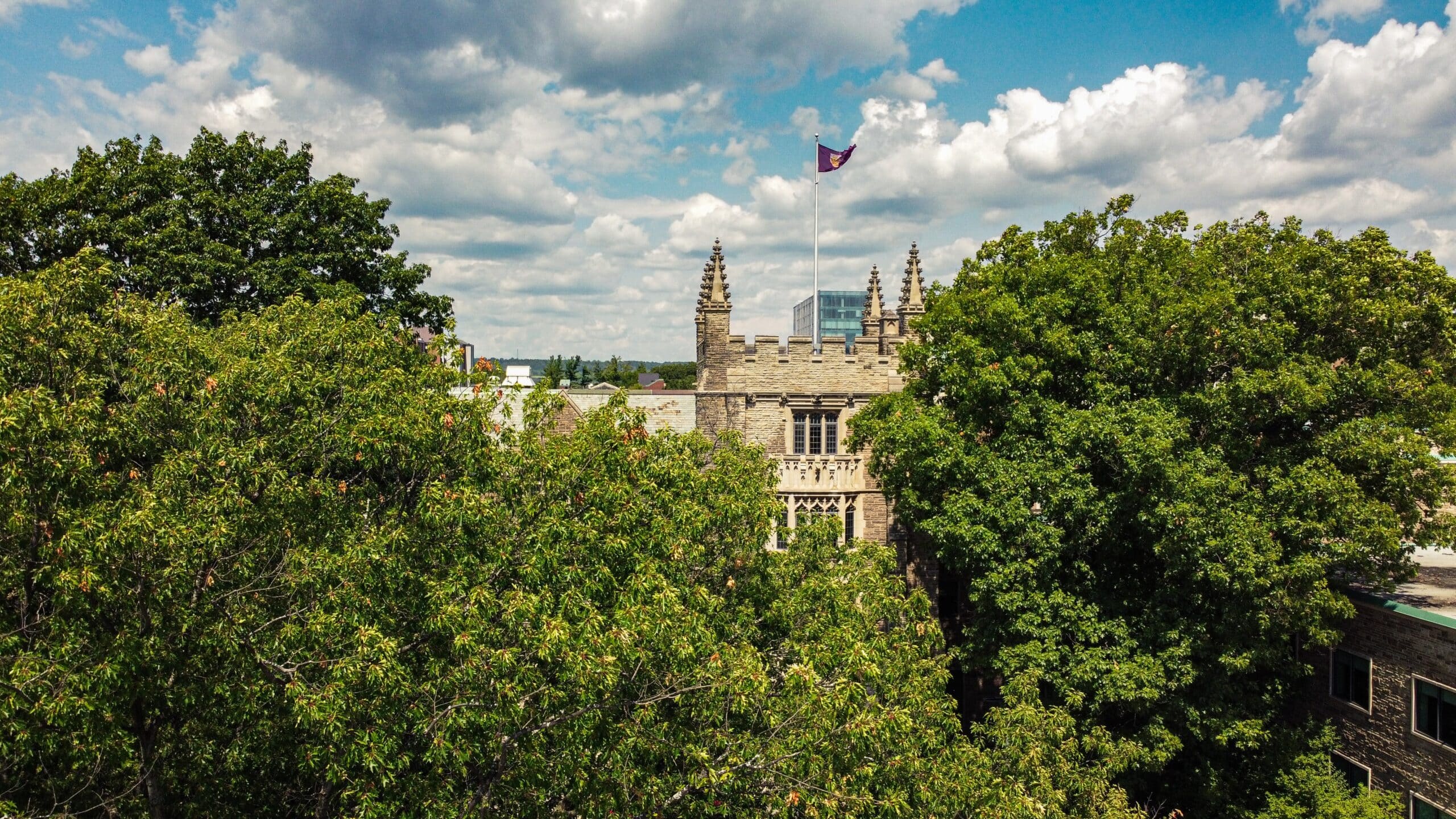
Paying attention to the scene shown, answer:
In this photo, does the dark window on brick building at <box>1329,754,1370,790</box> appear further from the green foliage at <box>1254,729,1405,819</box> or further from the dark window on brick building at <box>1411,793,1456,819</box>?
the dark window on brick building at <box>1411,793,1456,819</box>

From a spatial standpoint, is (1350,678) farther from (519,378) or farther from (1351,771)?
(519,378)

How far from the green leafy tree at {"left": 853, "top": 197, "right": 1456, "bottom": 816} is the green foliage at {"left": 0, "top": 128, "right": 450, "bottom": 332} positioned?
18611 mm

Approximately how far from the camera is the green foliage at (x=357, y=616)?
1009 centimetres

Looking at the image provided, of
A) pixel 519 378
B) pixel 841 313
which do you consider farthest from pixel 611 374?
pixel 519 378

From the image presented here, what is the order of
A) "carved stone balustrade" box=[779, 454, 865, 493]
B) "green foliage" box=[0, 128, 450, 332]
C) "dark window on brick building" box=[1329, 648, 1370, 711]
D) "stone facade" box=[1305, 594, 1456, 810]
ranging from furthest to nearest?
1. "carved stone balustrade" box=[779, 454, 865, 493]
2. "green foliage" box=[0, 128, 450, 332]
3. "dark window on brick building" box=[1329, 648, 1370, 711]
4. "stone facade" box=[1305, 594, 1456, 810]

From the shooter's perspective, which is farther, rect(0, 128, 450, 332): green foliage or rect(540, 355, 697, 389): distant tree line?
rect(540, 355, 697, 389): distant tree line

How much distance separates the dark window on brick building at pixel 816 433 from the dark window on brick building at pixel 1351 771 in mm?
16448

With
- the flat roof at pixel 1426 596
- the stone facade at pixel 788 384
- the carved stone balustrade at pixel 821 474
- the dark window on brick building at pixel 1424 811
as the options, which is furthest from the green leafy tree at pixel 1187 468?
the stone facade at pixel 788 384

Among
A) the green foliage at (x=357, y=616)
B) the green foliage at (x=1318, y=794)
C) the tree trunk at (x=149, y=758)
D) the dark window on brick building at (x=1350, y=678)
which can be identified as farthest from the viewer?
the dark window on brick building at (x=1350, y=678)

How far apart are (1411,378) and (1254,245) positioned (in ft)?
17.3

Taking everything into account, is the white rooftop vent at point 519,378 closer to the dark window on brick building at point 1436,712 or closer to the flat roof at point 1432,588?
the flat roof at point 1432,588

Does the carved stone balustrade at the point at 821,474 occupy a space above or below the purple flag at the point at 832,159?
below

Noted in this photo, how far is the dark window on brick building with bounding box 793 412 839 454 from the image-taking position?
99.8 feet

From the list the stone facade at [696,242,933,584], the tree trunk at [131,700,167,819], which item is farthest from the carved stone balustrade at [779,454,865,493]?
the tree trunk at [131,700,167,819]
